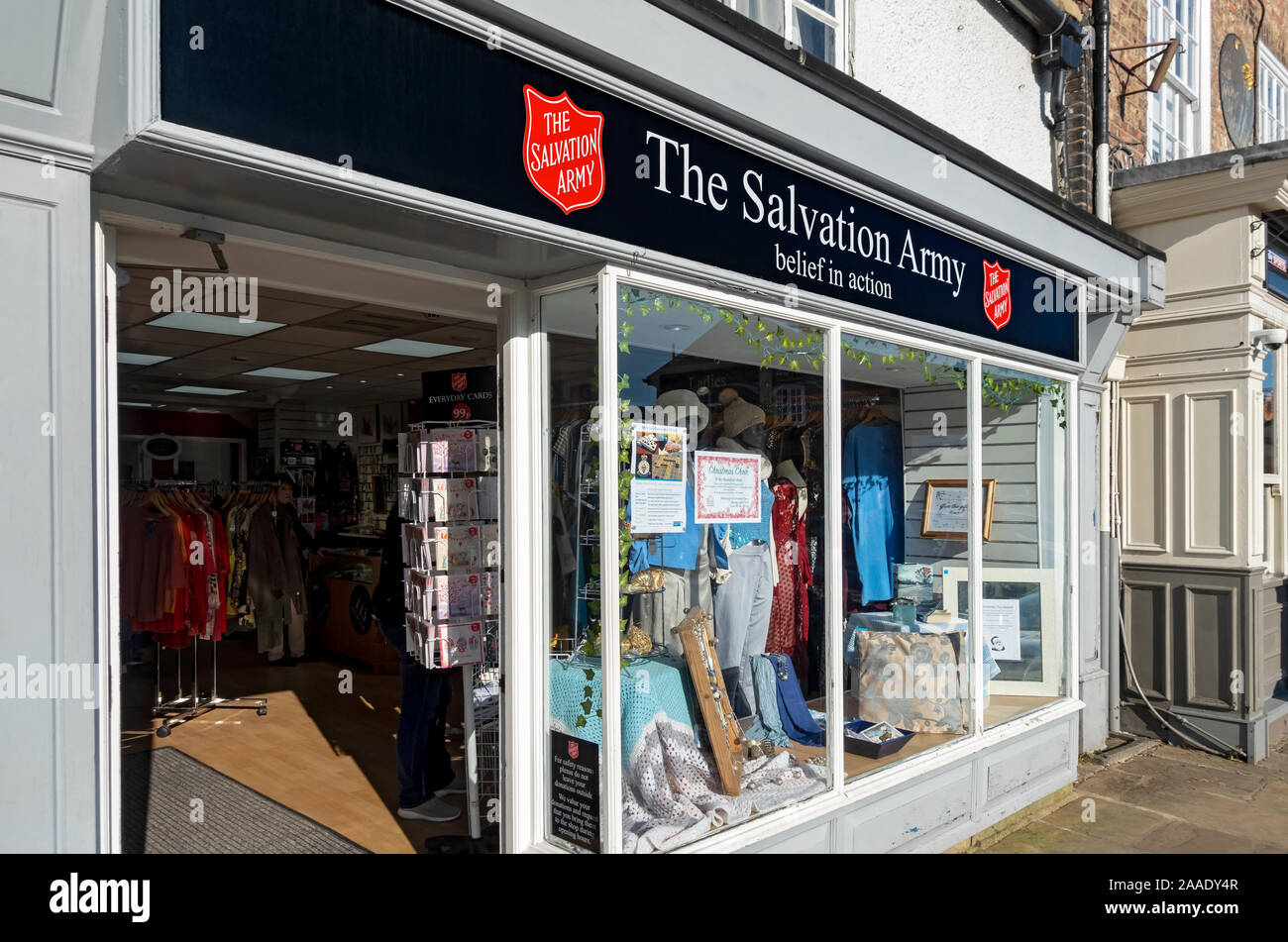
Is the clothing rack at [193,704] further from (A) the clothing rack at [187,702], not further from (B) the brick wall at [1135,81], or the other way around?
(B) the brick wall at [1135,81]

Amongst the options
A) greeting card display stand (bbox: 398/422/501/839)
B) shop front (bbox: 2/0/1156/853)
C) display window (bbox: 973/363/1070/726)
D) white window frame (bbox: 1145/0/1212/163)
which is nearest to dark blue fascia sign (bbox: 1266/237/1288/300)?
white window frame (bbox: 1145/0/1212/163)

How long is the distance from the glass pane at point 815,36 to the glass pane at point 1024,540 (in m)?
2.03

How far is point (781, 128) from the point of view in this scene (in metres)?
3.74

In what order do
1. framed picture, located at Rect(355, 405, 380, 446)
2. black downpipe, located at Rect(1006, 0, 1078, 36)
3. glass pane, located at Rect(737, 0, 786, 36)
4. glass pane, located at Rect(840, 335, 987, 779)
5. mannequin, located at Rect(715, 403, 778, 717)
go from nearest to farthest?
mannequin, located at Rect(715, 403, 778, 717), glass pane, located at Rect(737, 0, 786, 36), glass pane, located at Rect(840, 335, 987, 779), black downpipe, located at Rect(1006, 0, 1078, 36), framed picture, located at Rect(355, 405, 380, 446)

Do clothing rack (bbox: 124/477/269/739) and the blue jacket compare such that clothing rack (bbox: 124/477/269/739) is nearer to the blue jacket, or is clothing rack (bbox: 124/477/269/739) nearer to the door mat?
the door mat

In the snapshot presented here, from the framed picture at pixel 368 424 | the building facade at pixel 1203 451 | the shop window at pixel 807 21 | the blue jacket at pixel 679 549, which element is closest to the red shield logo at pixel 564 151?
the blue jacket at pixel 679 549

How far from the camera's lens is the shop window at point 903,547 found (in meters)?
4.59

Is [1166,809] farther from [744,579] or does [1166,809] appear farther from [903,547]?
[744,579]

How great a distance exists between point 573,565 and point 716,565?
0.86 m

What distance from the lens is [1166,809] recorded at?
5.50m

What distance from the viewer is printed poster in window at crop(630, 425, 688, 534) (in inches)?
134

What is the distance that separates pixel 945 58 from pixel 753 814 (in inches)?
183
